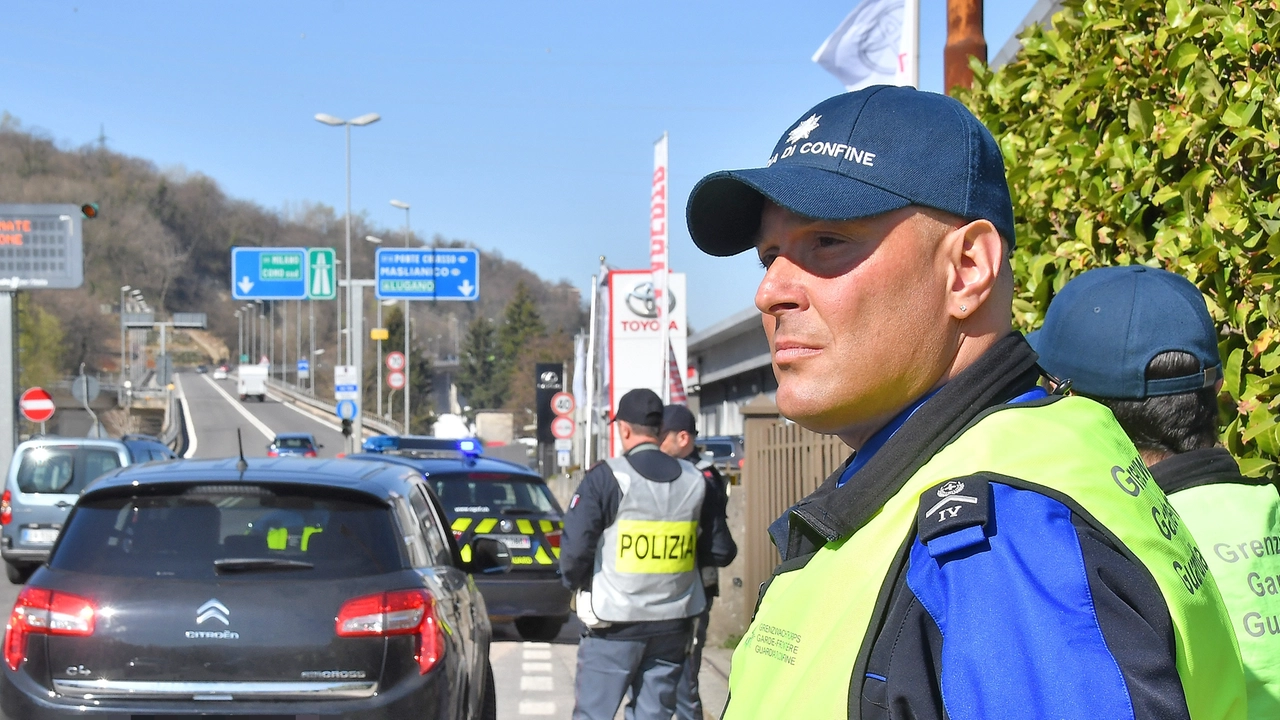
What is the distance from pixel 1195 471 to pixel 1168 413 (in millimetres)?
119

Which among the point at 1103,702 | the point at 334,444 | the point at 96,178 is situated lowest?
the point at 334,444

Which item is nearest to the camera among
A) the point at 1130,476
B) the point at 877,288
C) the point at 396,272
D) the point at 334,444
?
the point at 1130,476

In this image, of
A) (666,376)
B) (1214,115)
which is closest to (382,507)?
(1214,115)

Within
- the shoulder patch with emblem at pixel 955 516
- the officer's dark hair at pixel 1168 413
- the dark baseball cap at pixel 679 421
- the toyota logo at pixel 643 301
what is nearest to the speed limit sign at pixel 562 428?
the toyota logo at pixel 643 301

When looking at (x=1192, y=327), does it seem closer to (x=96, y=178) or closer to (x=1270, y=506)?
(x=1270, y=506)

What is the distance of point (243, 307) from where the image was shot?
182 meters

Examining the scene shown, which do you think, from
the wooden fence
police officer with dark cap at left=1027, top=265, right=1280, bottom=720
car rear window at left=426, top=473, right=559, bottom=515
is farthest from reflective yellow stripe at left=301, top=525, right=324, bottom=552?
car rear window at left=426, top=473, right=559, bottom=515

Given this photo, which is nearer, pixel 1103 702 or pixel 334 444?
pixel 1103 702

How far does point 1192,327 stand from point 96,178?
612 feet

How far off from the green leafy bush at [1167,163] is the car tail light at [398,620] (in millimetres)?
2489

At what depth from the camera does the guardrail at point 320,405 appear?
6881cm

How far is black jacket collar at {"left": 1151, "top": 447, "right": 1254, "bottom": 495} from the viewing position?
7.42 ft

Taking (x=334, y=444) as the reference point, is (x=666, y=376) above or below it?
above

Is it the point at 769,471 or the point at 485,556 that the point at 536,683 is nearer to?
the point at 769,471
